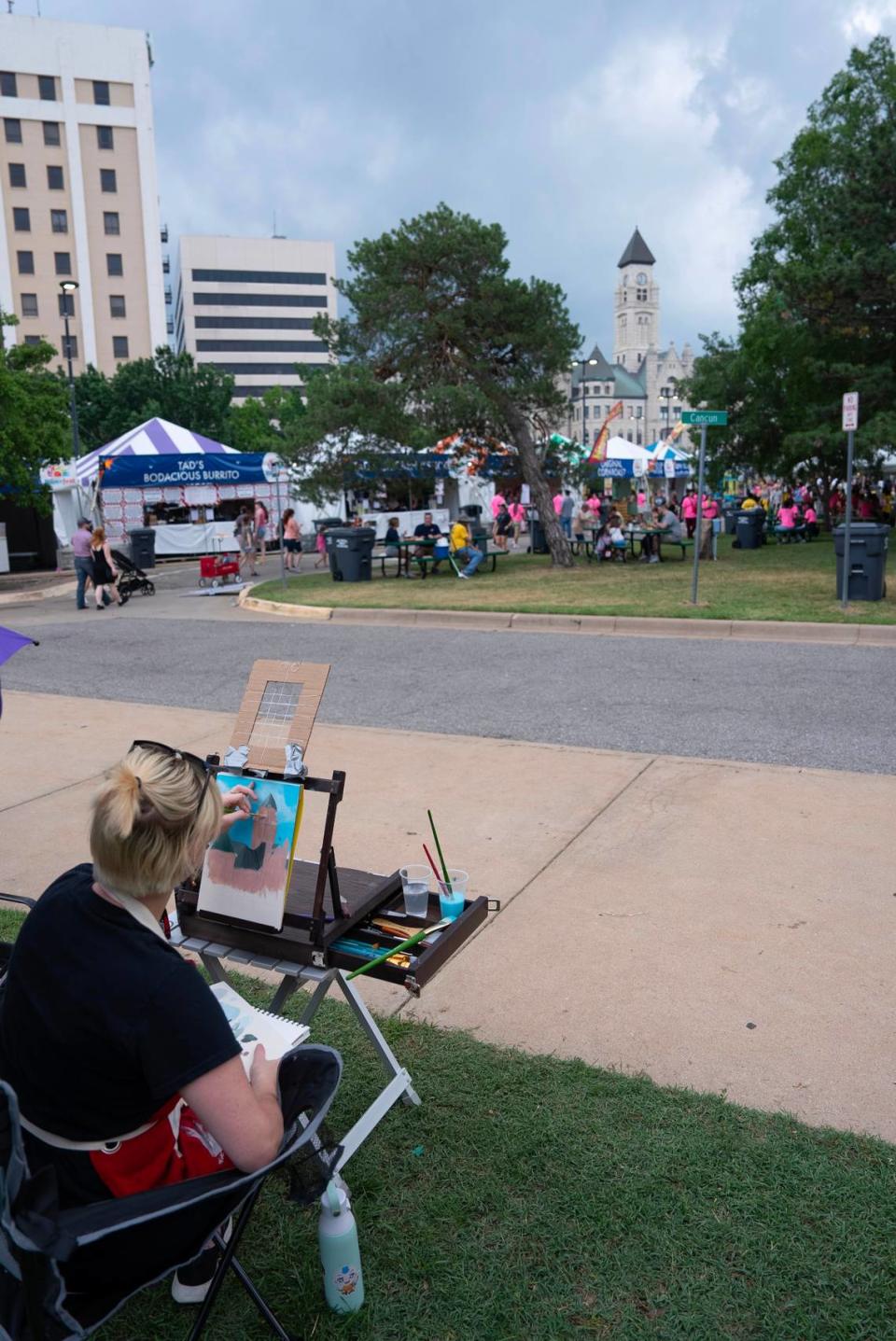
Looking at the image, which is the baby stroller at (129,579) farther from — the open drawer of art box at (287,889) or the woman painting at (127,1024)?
the woman painting at (127,1024)

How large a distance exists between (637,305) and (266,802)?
18591cm

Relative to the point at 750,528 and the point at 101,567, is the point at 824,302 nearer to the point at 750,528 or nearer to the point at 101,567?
the point at 750,528

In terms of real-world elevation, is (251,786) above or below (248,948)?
above

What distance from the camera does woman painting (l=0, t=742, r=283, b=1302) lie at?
1866mm

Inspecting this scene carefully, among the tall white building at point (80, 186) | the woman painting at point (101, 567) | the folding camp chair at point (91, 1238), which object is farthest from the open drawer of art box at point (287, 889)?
the tall white building at point (80, 186)

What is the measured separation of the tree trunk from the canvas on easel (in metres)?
19.5

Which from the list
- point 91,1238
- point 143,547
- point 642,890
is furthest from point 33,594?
point 91,1238

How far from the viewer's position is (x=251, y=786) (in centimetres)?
282

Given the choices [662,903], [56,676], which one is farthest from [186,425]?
[662,903]

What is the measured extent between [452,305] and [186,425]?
3951 cm

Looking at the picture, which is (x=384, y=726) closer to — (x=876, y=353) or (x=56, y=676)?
(x=56, y=676)

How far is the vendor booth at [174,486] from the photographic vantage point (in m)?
29.2

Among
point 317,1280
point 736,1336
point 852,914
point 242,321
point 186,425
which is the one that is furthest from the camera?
point 242,321

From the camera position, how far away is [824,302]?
64.6 ft
